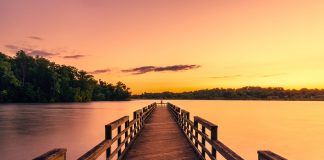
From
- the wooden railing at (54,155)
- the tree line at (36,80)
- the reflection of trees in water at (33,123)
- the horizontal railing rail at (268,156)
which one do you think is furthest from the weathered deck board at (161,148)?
the tree line at (36,80)

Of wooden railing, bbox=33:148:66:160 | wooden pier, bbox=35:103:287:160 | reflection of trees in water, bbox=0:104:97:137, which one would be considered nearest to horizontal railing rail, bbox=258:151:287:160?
wooden pier, bbox=35:103:287:160

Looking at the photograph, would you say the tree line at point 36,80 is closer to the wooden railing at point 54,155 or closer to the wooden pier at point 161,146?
the wooden pier at point 161,146

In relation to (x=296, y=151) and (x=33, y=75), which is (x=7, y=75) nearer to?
(x=33, y=75)

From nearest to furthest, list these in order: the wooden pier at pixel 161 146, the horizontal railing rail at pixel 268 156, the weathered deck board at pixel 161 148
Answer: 1. the horizontal railing rail at pixel 268 156
2. the wooden pier at pixel 161 146
3. the weathered deck board at pixel 161 148

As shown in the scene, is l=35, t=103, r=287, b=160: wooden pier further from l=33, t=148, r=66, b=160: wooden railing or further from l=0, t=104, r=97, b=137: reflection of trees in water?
l=0, t=104, r=97, b=137: reflection of trees in water

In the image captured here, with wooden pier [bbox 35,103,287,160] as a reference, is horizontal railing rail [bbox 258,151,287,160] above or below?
above

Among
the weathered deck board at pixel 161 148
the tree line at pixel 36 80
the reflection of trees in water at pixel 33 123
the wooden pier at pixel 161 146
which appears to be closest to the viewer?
the wooden pier at pixel 161 146

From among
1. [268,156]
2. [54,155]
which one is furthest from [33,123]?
[268,156]

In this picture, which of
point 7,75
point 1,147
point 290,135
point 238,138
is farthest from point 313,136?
point 7,75

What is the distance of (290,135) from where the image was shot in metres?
49.2

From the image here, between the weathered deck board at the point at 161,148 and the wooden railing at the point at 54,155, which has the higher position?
the wooden railing at the point at 54,155

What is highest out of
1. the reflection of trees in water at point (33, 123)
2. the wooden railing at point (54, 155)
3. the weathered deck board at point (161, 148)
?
the wooden railing at point (54, 155)

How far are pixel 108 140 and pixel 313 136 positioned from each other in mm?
49734

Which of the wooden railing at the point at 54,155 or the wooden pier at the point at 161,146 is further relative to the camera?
the wooden pier at the point at 161,146
